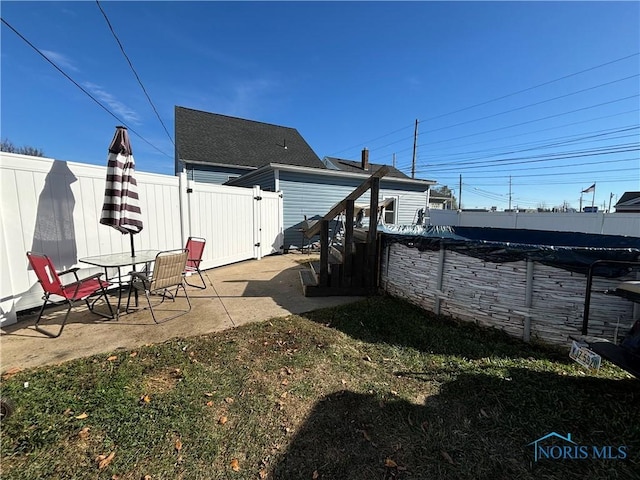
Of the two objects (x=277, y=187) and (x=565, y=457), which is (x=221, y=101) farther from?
(x=565, y=457)

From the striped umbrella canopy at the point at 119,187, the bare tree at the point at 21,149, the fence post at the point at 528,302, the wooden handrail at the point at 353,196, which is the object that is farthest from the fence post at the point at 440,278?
the bare tree at the point at 21,149

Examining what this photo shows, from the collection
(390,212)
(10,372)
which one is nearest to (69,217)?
(10,372)

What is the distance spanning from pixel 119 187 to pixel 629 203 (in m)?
37.2

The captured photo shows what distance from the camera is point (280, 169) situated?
9281 millimetres

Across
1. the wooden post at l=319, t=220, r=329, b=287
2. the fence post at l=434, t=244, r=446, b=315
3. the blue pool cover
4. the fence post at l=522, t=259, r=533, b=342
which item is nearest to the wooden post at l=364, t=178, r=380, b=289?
the blue pool cover

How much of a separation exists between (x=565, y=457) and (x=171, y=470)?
238 centimetres

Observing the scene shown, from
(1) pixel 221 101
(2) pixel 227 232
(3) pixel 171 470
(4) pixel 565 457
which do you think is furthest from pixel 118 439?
(1) pixel 221 101

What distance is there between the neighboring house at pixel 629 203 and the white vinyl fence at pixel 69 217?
34.2 meters

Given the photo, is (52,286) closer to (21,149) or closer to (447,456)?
(447,456)

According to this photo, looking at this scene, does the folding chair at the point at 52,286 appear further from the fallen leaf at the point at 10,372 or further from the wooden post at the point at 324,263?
the wooden post at the point at 324,263

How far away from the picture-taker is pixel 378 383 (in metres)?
2.36

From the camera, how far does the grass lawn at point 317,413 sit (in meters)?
1.57

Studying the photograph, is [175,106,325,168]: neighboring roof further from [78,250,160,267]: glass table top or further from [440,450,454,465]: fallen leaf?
[440,450,454,465]: fallen leaf

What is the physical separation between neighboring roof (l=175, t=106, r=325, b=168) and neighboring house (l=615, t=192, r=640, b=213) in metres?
28.2
